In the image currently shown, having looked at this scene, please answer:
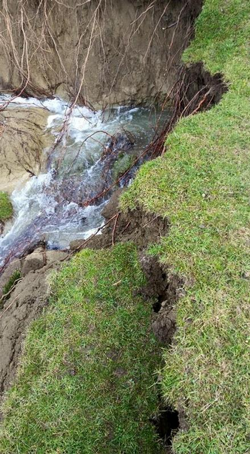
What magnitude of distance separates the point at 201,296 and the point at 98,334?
45.0 inches

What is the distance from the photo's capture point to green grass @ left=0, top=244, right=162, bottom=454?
308 cm

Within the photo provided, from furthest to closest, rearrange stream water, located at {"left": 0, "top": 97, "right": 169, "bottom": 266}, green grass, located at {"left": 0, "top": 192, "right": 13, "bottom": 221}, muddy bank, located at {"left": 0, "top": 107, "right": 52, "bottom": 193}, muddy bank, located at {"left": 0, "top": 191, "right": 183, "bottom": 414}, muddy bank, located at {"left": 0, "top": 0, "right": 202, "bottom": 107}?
muddy bank, located at {"left": 0, "top": 0, "right": 202, "bottom": 107}
muddy bank, located at {"left": 0, "top": 107, "right": 52, "bottom": 193}
green grass, located at {"left": 0, "top": 192, "right": 13, "bottom": 221}
stream water, located at {"left": 0, "top": 97, "right": 169, "bottom": 266}
muddy bank, located at {"left": 0, "top": 191, "right": 183, "bottom": 414}

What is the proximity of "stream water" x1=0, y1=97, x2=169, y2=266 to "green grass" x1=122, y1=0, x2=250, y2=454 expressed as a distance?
2420 mm

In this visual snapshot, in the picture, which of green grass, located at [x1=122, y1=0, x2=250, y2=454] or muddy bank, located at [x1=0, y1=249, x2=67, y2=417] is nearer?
green grass, located at [x1=122, y1=0, x2=250, y2=454]

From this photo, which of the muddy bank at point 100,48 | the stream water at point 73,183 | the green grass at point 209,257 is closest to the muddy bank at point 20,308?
the stream water at point 73,183

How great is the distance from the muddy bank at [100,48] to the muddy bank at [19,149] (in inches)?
40.7

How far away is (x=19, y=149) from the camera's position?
741 cm

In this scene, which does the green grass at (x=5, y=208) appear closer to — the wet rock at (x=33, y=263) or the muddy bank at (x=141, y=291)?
the wet rock at (x=33, y=263)

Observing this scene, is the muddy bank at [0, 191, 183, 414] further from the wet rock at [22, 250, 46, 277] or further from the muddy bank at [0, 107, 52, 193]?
the muddy bank at [0, 107, 52, 193]

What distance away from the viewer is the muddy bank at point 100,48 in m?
7.73

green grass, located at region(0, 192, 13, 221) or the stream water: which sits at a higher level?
green grass, located at region(0, 192, 13, 221)

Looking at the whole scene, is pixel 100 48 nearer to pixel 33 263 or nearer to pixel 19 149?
pixel 19 149

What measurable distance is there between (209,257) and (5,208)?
14.9ft

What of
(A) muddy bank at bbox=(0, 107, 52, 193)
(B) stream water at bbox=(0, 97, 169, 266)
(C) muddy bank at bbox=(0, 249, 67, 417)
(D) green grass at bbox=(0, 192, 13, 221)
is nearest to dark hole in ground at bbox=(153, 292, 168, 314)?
(C) muddy bank at bbox=(0, 249, 67, 417)
